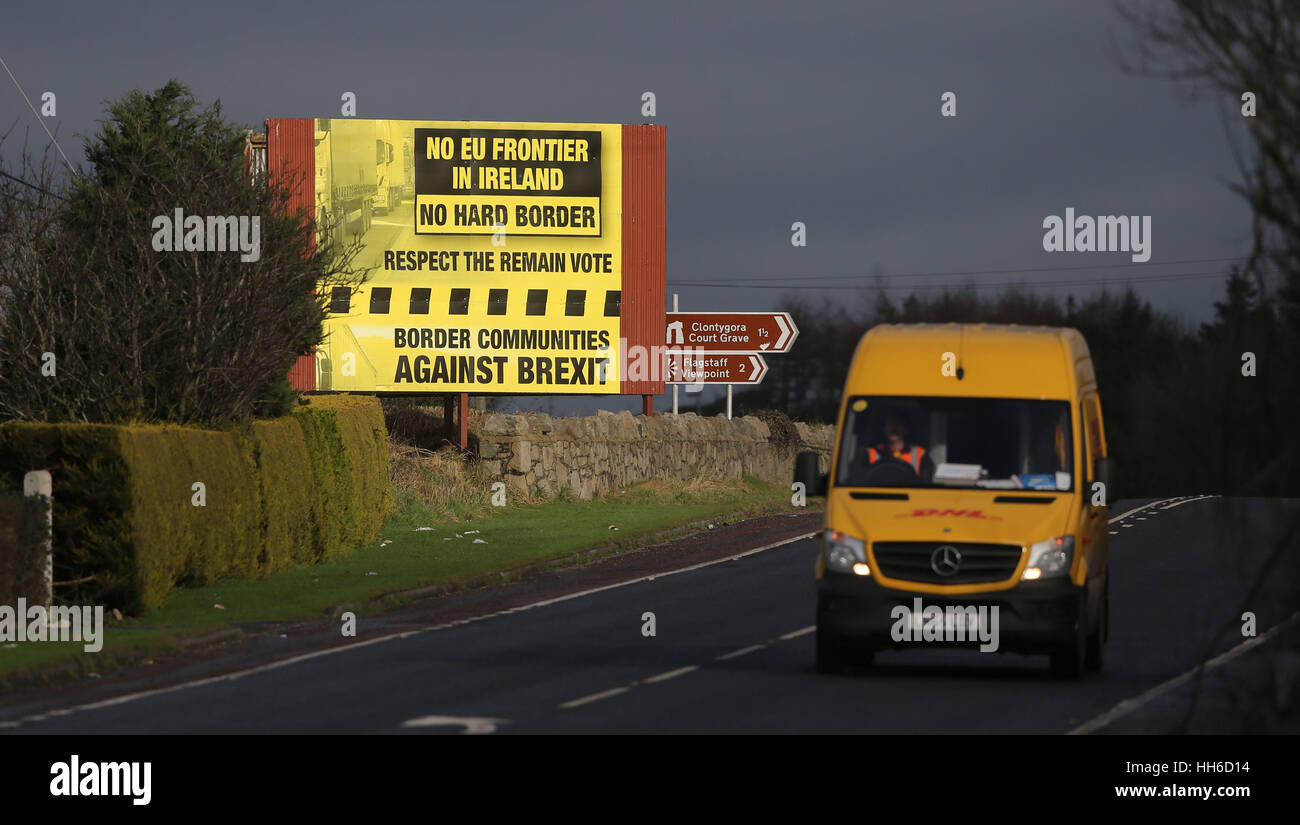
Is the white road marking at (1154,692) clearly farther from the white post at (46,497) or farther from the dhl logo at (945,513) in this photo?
the white post at (46,497)

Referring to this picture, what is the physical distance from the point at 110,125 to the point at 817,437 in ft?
101

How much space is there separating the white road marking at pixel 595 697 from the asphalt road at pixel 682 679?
1 centimetres

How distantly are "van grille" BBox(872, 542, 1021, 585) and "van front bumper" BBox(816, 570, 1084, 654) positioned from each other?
0.12 metres

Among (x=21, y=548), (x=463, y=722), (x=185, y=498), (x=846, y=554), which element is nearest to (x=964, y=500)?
(x=846, y=554)

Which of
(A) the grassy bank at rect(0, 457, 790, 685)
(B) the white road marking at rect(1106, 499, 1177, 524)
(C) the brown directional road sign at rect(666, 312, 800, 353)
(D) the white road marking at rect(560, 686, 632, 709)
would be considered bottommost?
(B) the white road marking at rect(1106, 499, 1177, 524)

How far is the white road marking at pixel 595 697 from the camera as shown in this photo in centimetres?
1401

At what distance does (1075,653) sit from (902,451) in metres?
2.14

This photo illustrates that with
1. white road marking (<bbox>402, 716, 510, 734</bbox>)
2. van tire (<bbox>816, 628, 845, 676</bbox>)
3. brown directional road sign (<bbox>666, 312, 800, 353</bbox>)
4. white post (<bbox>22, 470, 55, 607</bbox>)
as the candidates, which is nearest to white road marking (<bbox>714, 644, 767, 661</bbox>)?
van tire (<bbox>816, 628, 845, 676</bbox>)

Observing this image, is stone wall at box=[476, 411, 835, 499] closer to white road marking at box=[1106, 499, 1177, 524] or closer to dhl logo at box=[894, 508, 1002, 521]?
white road marking at box=[1106, 499, 1177, 524]

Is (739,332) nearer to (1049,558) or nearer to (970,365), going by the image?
(970,365)

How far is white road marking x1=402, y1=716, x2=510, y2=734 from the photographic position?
1274cm

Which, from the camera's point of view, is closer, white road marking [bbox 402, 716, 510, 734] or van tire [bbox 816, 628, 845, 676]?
white road marking [bbox 402, 716, 510, 734]

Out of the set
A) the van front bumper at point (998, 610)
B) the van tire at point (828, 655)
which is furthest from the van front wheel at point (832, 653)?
the van front bumper at point (998, 610)

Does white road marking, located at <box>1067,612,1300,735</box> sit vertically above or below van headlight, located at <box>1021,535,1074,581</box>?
below
